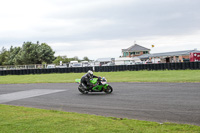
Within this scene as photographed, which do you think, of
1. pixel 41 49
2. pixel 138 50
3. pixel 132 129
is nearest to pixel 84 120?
pixel 132 129

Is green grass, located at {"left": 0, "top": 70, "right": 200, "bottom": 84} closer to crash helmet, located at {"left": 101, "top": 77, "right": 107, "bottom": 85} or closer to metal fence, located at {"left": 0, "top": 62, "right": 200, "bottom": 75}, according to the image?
metal fence, located at {"left": 0, "top": 62, "right": 200, "bottom": 75}

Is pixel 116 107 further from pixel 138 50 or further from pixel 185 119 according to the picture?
pixel 138 50

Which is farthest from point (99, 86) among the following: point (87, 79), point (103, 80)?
point (87, 79)

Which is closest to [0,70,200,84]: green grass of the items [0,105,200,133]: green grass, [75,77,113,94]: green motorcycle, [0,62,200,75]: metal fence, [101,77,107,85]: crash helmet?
[0,62,200,75]: metal fence

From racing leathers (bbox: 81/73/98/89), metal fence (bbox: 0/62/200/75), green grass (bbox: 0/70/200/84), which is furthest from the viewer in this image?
metal fence (bbox: 0/62/200/75)

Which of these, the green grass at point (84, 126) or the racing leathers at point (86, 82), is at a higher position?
the racing leathers at point (86, 82)

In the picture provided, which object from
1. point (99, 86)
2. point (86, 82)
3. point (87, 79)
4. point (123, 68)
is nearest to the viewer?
point (99, 86)

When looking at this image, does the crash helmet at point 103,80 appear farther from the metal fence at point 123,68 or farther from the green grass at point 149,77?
the metal fence at point 123,68

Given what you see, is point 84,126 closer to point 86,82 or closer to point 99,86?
point 99,86

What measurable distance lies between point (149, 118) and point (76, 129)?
8.65 feet

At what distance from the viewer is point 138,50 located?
304ft

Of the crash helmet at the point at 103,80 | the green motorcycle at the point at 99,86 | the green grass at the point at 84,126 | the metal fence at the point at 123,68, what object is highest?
the metal fence at the point at 123,68

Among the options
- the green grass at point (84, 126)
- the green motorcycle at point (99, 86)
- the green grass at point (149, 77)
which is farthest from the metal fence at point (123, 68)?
the green grass at point (84, 126)

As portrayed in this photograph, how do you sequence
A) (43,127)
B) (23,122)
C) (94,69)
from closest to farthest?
1. (43,127)
2. (23,122)
3. (94,69)
